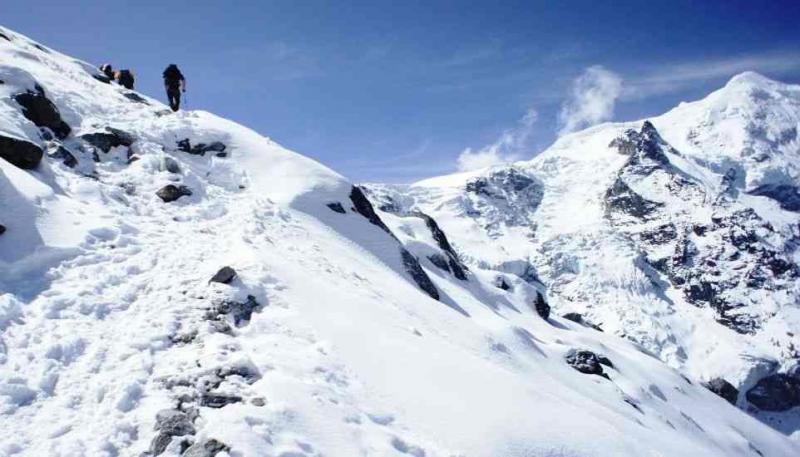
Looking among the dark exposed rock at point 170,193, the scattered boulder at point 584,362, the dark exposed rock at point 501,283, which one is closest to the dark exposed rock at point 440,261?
the scattered boulder at point 584,362

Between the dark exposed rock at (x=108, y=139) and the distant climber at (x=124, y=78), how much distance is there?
55.8ft

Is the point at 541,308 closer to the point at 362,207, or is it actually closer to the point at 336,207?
the point at 362,207

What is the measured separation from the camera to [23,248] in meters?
14.9

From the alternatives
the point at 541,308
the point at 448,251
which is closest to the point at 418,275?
the point at 448,251

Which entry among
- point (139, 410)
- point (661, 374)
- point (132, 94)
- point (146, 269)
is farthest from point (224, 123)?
point (661, 374)

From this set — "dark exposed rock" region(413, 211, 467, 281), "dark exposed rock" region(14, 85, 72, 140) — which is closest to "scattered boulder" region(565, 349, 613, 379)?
"dark exposed rock" region(413, 211, 467, 281)

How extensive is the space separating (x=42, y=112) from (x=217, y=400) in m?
19.2

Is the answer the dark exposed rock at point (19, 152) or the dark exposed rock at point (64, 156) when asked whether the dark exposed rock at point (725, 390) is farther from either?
the dark exposed rock at point (19, 152)

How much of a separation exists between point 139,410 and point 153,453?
1.15 metres

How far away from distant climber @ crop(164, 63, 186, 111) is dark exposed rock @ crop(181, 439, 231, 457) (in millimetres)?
30473

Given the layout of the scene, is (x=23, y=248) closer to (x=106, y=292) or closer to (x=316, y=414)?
(x=106, y=292)

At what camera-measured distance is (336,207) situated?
1217 inches

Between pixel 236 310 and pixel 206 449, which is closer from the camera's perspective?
pixel 206 449

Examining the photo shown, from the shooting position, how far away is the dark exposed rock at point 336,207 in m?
30.5
